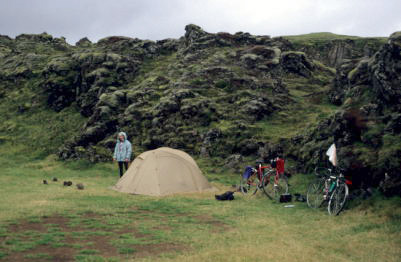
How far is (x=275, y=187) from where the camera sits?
17578mm

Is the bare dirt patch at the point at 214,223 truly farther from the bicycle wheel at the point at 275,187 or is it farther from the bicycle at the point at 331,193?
the bicycle wheel at the point at 275,187

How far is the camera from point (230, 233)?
11.3 meters

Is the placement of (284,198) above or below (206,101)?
below

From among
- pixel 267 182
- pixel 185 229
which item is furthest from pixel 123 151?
pixel 185 229

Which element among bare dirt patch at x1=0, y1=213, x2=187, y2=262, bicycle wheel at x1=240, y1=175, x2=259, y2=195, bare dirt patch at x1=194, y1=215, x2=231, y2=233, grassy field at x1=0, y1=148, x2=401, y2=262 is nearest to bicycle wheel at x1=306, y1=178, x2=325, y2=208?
grassy field at x1=0, y1=148, x2=401, y2=262

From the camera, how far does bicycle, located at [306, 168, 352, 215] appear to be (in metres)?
13.5

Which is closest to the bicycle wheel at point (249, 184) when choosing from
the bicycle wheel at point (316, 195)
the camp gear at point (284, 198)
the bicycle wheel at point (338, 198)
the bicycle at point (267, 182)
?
the bicycle at point (267, 182)

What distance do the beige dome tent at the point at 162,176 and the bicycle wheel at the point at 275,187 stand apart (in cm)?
376

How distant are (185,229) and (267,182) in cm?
763

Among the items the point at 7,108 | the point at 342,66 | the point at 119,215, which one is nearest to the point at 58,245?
the point at 119,215

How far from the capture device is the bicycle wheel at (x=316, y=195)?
584 inches

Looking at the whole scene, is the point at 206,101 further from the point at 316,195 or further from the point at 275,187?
the point at 316,195

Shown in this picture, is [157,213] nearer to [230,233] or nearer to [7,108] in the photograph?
[230,233]

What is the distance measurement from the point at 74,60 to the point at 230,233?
1849 inches
